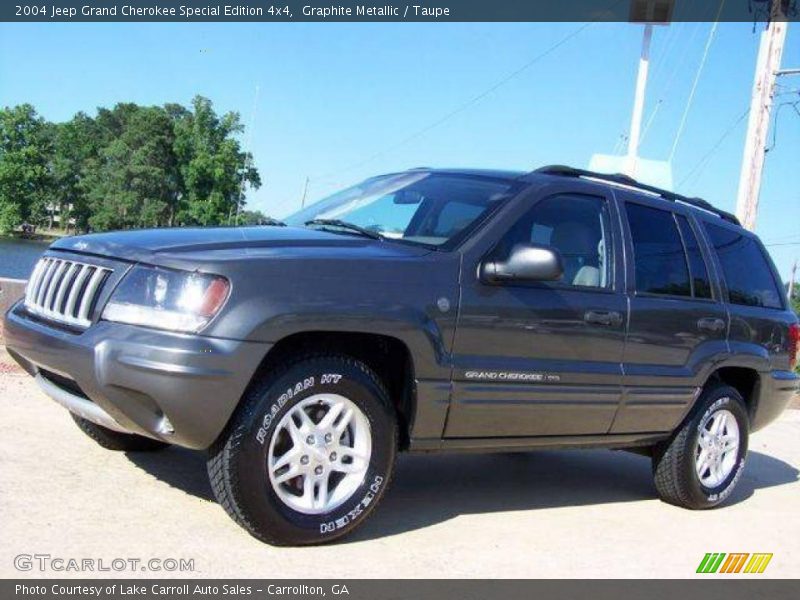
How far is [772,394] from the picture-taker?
6.20 metres

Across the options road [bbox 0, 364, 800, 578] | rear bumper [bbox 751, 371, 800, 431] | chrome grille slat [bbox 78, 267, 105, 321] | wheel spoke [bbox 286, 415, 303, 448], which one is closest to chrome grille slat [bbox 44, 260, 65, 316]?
chrome grille slat [bbox 78, 267, 105, 321]

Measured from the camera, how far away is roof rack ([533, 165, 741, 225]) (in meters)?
5.02

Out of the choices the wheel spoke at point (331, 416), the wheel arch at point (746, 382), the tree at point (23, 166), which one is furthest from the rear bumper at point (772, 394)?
the tree at point (23, 166)

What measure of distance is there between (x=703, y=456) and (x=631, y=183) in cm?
191

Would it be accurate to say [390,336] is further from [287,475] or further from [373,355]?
[287,475]

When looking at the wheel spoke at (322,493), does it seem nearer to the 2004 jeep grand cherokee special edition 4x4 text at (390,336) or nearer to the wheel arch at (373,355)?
the 2004 jeep grand cherokee special edition 4x4 text at (390,336)

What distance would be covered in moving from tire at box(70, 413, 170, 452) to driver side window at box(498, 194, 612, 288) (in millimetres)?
2464

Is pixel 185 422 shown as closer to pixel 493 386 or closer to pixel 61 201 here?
pixel 493 386

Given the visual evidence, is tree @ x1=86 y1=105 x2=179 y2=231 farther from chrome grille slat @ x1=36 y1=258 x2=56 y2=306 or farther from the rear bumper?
chrome grille slat @ x1=36 y1=258 x2=56 y2=306

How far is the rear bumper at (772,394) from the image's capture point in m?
6.13

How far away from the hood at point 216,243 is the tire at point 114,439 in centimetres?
114

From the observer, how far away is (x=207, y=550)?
3.59 m

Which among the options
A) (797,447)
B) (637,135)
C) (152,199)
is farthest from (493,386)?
(152,199)

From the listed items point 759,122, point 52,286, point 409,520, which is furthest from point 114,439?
point 759,122
